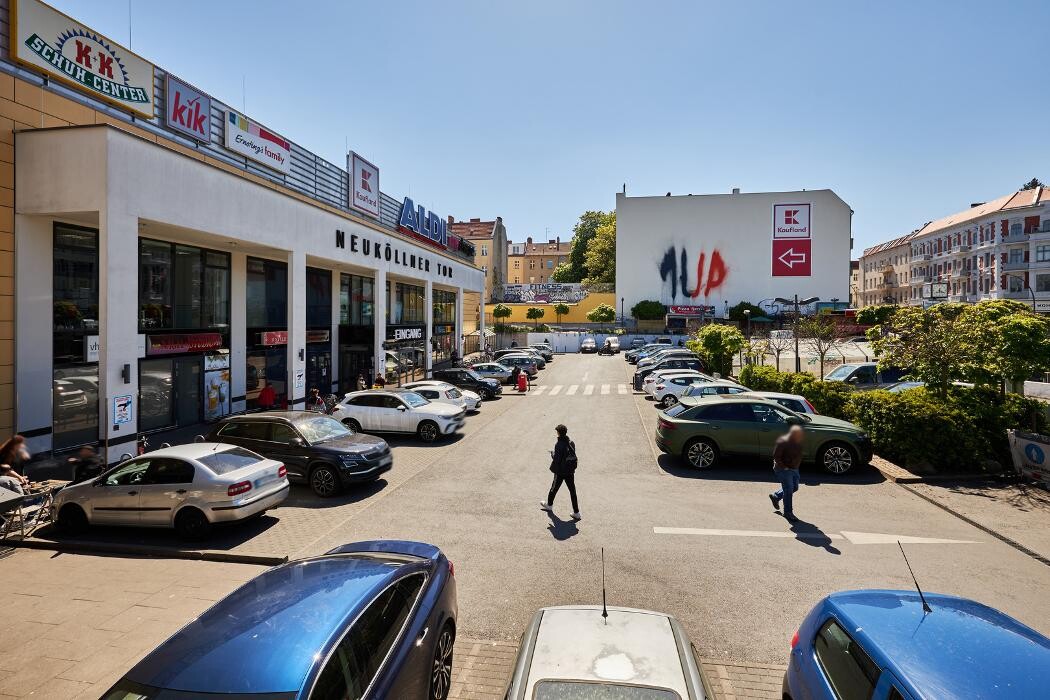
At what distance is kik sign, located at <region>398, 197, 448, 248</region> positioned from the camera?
31.2 meters

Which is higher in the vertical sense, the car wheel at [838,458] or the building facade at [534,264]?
the building facade at [534,264]

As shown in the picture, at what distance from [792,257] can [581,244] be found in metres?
36.4

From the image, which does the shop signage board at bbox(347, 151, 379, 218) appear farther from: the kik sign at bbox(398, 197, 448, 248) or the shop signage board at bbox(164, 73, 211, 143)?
the shop signage board at bbox(164, 73, 211, 143)

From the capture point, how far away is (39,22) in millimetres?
12680

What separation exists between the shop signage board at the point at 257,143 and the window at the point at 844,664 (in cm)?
2030

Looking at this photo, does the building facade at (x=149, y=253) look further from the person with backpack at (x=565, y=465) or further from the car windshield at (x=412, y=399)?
the person with backpack at (x=565, y=465)

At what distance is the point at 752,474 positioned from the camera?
12172 mm

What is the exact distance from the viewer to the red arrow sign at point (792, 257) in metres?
69.8

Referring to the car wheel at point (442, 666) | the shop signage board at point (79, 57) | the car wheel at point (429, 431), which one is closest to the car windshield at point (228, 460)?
the car wheel at point (442, 666)

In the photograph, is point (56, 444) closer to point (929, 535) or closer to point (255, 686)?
point (255, 686)

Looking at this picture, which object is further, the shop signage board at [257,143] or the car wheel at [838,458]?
the shop signage board at [257,143]

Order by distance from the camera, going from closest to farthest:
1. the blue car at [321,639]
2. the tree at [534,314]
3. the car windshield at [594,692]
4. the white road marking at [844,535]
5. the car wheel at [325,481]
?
the car windshield at [594,692] → the blue car at [321,639] → the white road marking at [844,535] → the car wheel at [325,481] → the tree at [534,314]

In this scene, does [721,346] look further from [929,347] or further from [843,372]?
[929,347]

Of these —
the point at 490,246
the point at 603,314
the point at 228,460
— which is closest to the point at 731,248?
the point at 603,314
